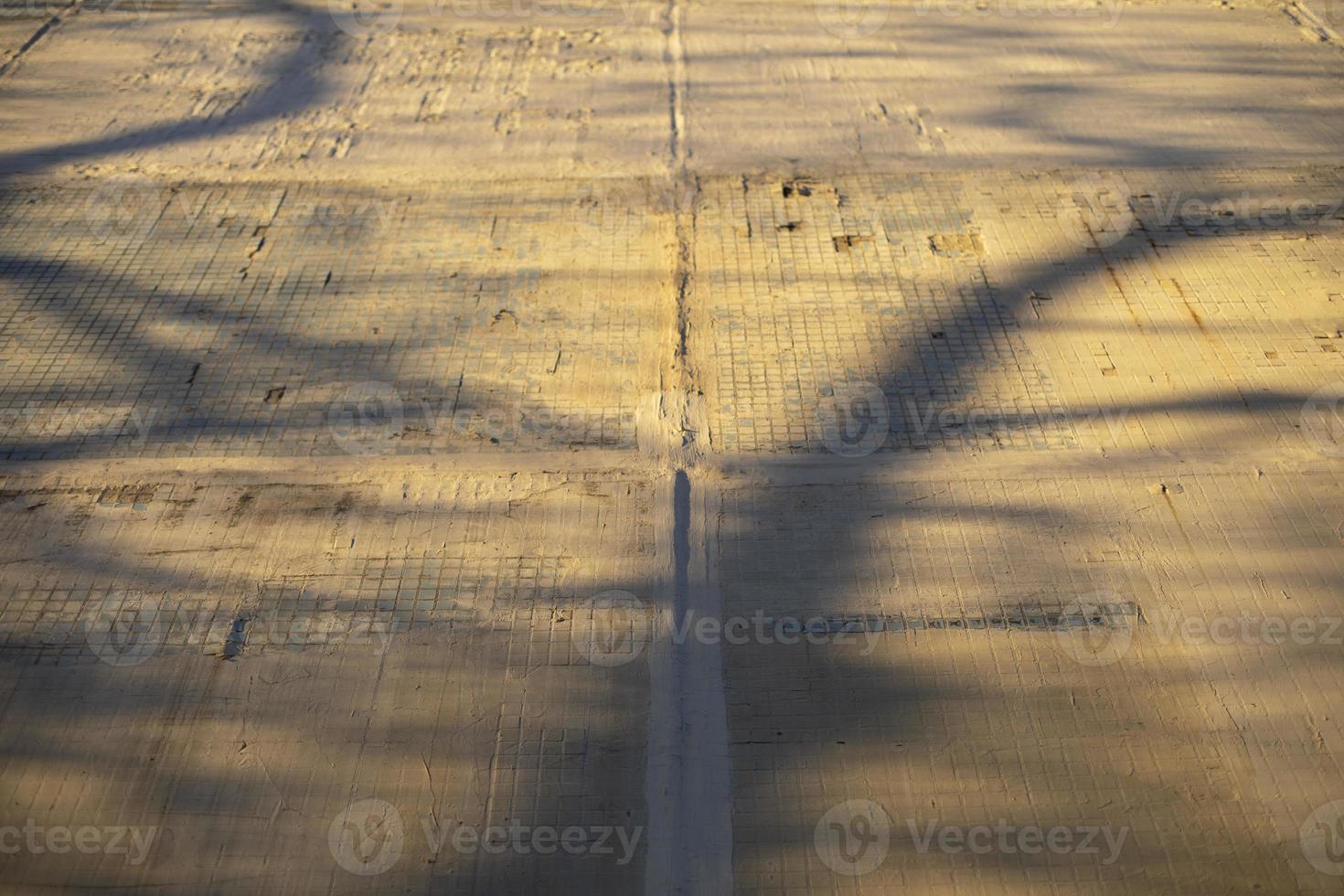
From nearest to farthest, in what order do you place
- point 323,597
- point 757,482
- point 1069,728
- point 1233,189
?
1. point 1069,728
2. point 323,597
3. point 757,482
4. point 1233,189

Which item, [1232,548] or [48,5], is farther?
[48,5]

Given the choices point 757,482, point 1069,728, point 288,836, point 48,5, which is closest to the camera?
point 288,836

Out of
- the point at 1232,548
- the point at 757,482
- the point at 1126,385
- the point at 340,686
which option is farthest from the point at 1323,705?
the point at 340,686

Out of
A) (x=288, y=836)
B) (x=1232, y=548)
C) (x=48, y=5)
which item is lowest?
(x=288, y=836)

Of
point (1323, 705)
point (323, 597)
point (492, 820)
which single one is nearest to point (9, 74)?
point (323, 597)

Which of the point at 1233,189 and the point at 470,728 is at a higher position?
the point at 1233,189

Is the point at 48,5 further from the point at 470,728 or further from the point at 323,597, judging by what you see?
the point at 470,728

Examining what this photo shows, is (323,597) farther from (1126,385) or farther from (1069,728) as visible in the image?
(1126,385)
